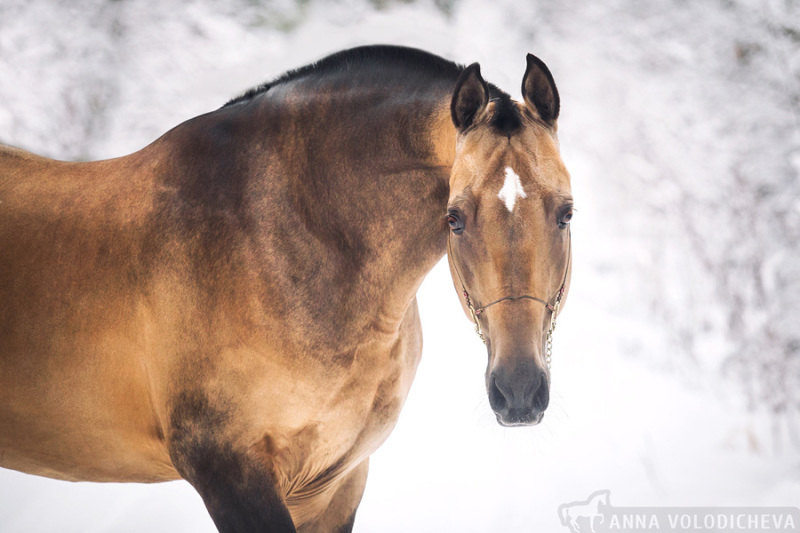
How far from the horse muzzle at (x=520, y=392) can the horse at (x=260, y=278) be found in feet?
0.46

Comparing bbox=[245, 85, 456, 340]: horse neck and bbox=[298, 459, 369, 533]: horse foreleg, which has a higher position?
bbox=[245, 85, 456, 340]: horse neck

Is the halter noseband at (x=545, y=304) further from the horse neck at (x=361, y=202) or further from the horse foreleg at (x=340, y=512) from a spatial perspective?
the horse foreleg at (x=340, y=512)

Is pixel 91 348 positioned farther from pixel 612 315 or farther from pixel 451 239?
pixel 612 315

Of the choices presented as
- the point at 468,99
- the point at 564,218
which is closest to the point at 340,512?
the point at 564,218

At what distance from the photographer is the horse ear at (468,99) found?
1.62 meters

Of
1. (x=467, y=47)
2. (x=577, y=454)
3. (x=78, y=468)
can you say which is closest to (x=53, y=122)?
(x=467, y=47)

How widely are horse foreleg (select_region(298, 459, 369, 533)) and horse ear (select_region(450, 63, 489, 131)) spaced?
1.15 m

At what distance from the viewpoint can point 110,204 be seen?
2.02 meters

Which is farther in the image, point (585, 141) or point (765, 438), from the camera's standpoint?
point (585, 141)

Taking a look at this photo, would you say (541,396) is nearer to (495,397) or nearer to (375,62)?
(495,397)

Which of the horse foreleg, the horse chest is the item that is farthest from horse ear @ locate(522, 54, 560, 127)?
the horse foreleg

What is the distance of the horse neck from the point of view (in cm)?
184

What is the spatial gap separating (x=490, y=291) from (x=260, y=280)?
0.61m

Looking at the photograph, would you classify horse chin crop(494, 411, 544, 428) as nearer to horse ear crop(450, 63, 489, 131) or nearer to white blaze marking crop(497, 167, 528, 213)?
white blaze marking crop(497, 167, 528, 213)
